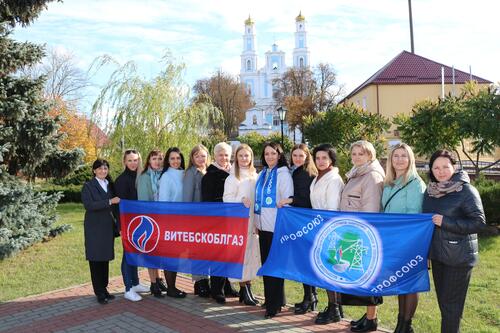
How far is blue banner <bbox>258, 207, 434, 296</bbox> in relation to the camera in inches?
185

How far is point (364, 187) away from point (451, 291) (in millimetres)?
1317

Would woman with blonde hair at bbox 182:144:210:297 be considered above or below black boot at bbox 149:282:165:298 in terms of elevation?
above

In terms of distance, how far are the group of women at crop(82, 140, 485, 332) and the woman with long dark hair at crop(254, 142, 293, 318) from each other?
0.04ft

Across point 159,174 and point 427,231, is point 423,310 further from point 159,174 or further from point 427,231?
point 159,174

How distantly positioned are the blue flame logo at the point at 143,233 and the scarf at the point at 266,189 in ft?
5.46

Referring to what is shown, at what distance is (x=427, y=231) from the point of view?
455 centimetres

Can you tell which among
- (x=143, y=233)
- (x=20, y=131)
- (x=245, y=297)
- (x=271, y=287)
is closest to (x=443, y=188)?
(x=271, y=287)

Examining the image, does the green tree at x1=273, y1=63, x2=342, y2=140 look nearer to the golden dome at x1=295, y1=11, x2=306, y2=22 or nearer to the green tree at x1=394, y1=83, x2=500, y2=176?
the green tree at x1=394, y1=83, x2=500, y2=176

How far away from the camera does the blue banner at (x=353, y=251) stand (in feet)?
15.4

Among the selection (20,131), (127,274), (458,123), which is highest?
(458,123)

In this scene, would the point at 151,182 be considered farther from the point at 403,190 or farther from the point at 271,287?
the point at 403,190

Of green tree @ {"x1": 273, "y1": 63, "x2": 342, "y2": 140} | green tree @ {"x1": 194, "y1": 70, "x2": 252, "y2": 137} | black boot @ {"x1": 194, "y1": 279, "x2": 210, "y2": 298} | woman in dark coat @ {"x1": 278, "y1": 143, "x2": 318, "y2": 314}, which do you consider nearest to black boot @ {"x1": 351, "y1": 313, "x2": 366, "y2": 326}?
woman in dark coat @ {"x1": 278, "y1": 143, "x2": 318, "y2": 314}

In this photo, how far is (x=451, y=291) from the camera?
4.43 m

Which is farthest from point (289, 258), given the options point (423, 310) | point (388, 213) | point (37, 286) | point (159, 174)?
point (37, 286)
